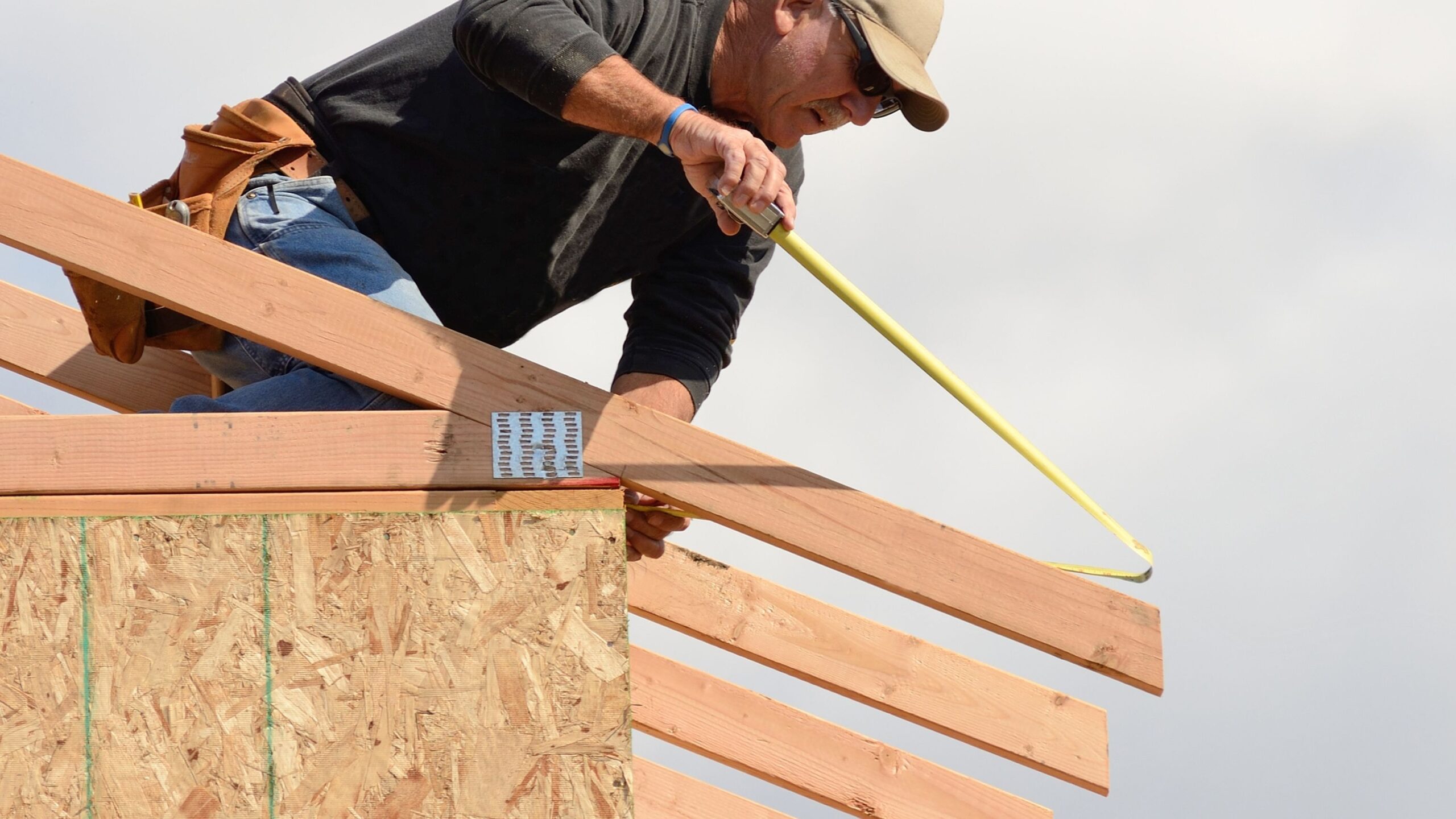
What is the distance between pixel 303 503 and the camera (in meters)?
2.33

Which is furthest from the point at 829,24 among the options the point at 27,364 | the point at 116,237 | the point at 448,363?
the point at 27,364

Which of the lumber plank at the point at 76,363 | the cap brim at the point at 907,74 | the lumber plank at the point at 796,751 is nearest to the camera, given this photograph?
the cap brim at the point at 907,74

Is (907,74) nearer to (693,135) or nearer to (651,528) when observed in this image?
(693,135)

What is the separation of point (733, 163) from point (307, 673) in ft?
3.64

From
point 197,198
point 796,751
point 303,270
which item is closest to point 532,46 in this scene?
point 303,270

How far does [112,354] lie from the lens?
8.98ft

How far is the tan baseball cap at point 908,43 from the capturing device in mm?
2766

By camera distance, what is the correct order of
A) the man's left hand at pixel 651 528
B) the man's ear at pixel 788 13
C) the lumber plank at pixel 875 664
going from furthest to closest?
the lumber plank at pixel 875 664 < the man's left hand at pixel 651 528 < the man's ear at pixel 788 13

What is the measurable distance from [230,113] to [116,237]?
464 millimetres

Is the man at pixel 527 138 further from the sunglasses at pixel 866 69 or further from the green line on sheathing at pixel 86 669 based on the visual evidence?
the green line on sheathing at pixel 86 669

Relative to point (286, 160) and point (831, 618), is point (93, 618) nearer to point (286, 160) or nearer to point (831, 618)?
point (286, 160)

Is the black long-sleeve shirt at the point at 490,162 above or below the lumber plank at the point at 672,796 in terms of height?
above

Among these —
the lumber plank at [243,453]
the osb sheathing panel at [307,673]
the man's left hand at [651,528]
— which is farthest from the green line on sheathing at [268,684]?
the man's left hand at [651,528]

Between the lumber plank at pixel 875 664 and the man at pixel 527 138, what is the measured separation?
0.51 meters
